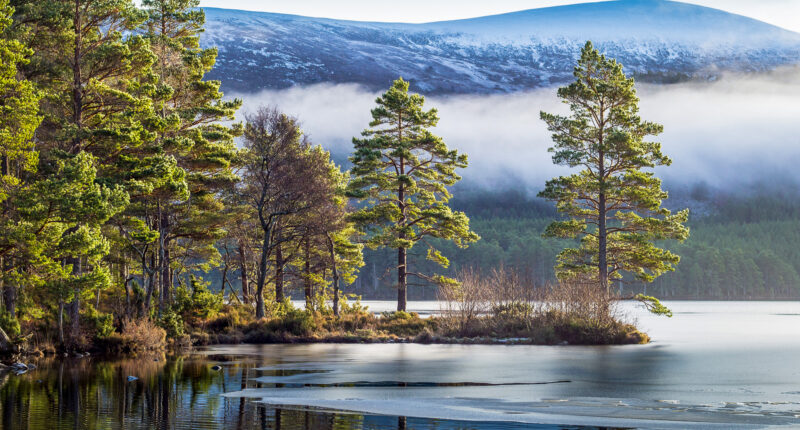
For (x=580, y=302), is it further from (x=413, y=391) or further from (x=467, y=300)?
(x=413, y=391)

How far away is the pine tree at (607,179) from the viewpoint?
53062 mm

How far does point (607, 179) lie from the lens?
176 feet

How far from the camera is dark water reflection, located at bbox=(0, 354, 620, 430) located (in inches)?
700

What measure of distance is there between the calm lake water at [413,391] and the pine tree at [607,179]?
1421cm

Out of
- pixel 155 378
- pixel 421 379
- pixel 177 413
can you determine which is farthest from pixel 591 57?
pixel 177 413

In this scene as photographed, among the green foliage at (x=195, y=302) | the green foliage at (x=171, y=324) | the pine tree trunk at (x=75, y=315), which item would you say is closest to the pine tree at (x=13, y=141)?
the pine tree trunk at (x=75, y=315)

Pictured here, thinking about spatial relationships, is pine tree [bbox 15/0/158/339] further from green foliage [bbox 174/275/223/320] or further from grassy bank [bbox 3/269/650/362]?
green foliage [bbox 174/275/223/320]

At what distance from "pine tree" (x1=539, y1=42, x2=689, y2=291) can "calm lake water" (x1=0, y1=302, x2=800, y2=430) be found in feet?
46.6

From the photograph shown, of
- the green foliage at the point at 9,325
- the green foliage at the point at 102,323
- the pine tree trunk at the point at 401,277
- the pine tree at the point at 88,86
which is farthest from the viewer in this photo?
the pine tree trunk at the point at 401,277

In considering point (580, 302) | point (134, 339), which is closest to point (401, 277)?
point (580, 302)

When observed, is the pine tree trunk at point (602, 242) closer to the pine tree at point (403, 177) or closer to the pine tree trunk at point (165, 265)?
the pine tree at point (403, 177)

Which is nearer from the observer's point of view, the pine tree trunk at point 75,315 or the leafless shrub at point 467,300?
the pine tree trunk at point 75,315

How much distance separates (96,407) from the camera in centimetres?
2053

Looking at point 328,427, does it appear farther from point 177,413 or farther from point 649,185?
point 649,185
